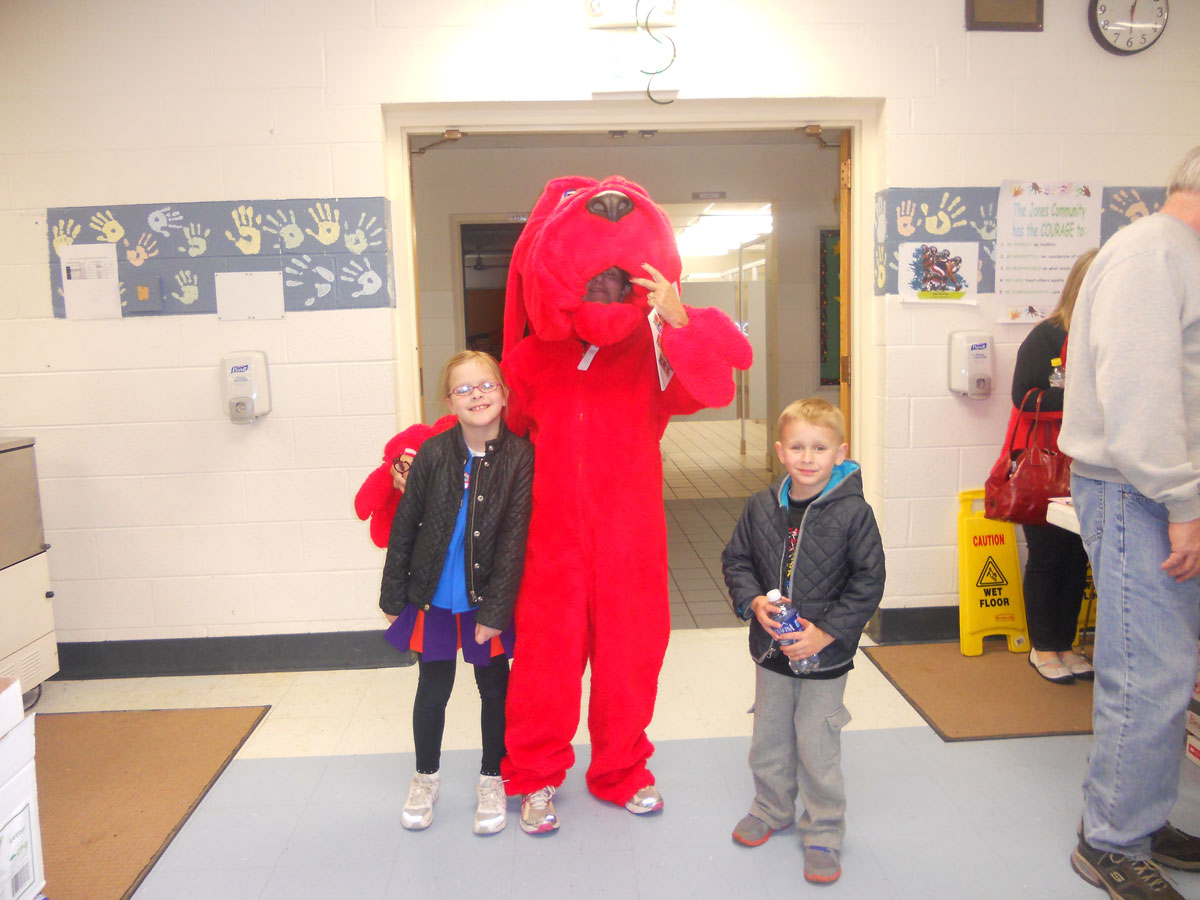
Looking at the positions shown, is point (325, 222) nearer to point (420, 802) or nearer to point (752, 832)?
point (420, 802)

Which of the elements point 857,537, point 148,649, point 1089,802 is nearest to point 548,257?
point 857,537

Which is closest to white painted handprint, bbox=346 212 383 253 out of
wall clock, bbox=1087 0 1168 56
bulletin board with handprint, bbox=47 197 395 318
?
bulletin board with handprint, bbox=47 197 395 318

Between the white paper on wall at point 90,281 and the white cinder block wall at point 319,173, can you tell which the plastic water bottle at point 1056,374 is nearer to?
the white cinder block wall at point 319,173

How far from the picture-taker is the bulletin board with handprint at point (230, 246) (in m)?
2.89

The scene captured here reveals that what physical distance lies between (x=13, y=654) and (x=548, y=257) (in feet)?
7.06

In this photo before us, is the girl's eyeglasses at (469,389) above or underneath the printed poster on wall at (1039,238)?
underneath

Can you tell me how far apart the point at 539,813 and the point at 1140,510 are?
4.71ft

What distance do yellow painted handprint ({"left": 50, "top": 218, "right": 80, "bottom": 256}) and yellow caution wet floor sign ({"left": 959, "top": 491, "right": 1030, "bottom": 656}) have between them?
3179mm

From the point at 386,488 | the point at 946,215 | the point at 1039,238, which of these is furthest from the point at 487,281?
the point at 386,488

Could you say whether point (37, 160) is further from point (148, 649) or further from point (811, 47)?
point (811, 47)

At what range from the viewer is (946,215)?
3.00 metres

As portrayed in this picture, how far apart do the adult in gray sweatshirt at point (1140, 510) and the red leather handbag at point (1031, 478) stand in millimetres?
944

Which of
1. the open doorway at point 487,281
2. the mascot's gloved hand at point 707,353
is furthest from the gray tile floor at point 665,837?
the open doorway at point 487,281

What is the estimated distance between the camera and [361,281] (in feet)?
9.61
